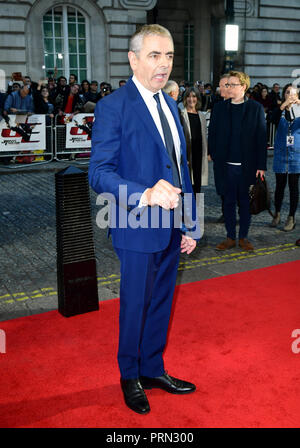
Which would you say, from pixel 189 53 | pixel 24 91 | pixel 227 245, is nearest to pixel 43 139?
pixel 24 91

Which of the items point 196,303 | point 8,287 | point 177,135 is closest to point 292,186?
point 196,303

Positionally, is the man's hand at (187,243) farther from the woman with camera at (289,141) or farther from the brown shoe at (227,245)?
the woman with camera at (289,141)

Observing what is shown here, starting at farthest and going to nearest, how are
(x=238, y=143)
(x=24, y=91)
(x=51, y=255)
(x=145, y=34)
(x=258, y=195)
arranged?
1. (x=24, y=91)
2. (x=258, y=195)
3. (x=51, y=255)
4. (x=238, y=143)
5. (x=145, y=34)

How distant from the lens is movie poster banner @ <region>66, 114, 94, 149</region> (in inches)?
503

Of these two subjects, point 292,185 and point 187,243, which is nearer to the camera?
point 187,243

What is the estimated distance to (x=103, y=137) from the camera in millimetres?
2561

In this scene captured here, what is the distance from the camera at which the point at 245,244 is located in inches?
241

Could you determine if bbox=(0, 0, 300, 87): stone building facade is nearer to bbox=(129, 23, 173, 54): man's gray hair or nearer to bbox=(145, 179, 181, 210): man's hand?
bbox=(129, 23, 173, 54): man's gray hair

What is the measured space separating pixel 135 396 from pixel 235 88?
372 cm

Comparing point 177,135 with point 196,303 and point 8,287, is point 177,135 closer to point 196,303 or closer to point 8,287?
point 196,303

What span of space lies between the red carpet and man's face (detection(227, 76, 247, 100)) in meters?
2.18

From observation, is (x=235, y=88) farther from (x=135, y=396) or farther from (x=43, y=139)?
(x=43, y=139)

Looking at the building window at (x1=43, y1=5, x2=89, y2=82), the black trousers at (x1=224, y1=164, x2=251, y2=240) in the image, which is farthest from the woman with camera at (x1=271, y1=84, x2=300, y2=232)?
the building window at (x1=43, y1=5, x2=89, y2=82)

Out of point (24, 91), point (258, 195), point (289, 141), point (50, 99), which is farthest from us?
point (50, 99)
